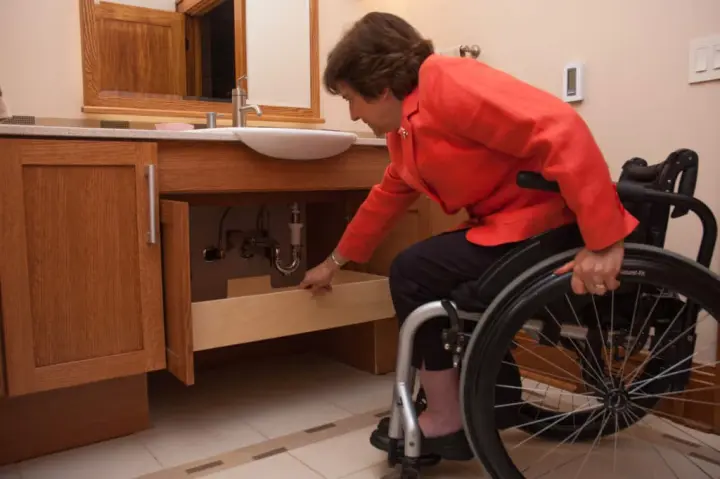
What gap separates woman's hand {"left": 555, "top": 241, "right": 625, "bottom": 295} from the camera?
3.01 feet

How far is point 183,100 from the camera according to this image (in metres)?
1.92

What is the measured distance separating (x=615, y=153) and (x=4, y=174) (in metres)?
1.48

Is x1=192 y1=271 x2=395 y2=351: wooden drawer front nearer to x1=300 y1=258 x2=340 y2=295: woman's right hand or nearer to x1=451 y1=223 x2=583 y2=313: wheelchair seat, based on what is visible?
x1=300 y1=258 x2=340 y2=295: woman's right hand

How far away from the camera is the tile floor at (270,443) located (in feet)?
4.18

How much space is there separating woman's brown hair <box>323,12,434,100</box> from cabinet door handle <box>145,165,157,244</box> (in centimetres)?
Answer: 49

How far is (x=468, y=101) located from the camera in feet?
3.25

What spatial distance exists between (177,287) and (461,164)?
69 cm

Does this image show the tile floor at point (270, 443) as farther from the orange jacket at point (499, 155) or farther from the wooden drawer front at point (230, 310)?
the orange jacket at point (499, 155)

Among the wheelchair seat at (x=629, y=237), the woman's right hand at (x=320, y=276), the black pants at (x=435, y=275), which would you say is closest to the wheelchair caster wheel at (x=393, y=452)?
the black pants at (x=435, y=275)

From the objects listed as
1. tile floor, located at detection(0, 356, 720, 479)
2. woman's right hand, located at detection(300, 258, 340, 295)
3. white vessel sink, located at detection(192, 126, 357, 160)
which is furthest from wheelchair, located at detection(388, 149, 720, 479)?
white vessel sink, located at detection(192, 126, 357, 160)

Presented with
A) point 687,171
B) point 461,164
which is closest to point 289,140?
point 461,164

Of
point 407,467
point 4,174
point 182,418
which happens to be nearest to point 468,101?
point 407,467

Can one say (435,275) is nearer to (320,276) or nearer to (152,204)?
(320,276)

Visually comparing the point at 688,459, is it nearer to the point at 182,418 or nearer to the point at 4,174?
the point at 182,418
